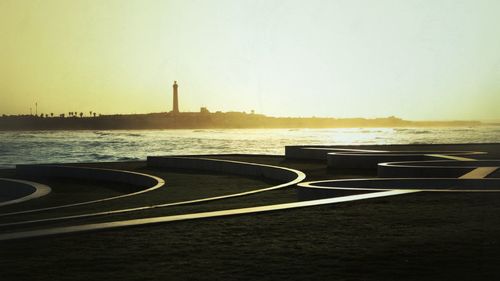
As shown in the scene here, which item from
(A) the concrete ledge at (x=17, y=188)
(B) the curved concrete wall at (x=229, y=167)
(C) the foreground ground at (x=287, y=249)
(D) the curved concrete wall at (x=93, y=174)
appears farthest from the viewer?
(D) the curved concrete wall at (x=93, y=174)

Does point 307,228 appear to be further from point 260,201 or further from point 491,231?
point 260,201

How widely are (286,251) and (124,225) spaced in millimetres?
2536

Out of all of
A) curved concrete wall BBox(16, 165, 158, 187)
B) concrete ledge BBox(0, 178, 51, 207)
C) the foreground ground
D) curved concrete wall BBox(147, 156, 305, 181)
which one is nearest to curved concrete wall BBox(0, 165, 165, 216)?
curved concrete wall BBox(16, 165, 158, 187)

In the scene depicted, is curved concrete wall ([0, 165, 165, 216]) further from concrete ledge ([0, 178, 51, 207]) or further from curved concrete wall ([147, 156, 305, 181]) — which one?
curved concrete wall ([147, 156, 305, 181])

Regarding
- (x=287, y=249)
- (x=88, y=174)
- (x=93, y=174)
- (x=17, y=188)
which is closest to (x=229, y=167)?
(x=93, y=174)

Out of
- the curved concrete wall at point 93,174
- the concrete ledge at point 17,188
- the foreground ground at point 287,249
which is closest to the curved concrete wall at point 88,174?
the curved concrete wall at point 93,174

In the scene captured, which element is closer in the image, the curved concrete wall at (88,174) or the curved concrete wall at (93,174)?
the curved concrete wall at (93,174)

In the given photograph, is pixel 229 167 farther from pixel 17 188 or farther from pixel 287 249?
pixel 287 249

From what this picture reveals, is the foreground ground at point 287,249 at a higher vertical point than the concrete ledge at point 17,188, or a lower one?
higher

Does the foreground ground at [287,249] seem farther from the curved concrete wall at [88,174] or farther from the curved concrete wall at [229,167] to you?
the curved concrete wall at [88,174]

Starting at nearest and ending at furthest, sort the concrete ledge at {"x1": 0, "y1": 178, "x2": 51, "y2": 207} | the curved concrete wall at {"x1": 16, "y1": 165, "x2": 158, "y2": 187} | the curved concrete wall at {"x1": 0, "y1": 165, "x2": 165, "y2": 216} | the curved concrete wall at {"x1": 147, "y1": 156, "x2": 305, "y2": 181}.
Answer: the curved concrete wall at {"x1": 147, "y1": 156, "x2": 305, "y2": 181}
the concrete ledge at {"x1": 0, "y1": 178, "x2": 51, "y2": 207}
the curved concrete wall at {"x1": 0, "y1": 165, "x2": 165, "y2": 216}
the curved concrete wall at {"x1": 16, "y1": 165, "x2": 158, "y2": 187}

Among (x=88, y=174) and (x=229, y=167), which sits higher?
(x=229, y=167)

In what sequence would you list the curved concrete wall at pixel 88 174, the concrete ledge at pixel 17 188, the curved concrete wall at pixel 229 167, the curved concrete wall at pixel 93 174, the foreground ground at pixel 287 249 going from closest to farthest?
the foreground ground at pixel 287 249, the curved concrete wall at pixel 229 167, the concrete ledge at pixel 17 188, the curved concrete wall at pixel 93 174, the curved concrete wall at pixel 88 174

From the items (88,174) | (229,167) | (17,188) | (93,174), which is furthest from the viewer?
(88,174)
